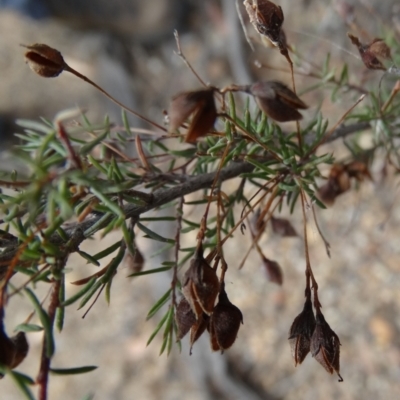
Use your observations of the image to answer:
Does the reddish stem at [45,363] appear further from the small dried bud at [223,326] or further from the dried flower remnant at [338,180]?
the dried flower remnant at [338,180]

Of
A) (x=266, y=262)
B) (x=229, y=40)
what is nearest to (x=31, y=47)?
(x=266, y=262)

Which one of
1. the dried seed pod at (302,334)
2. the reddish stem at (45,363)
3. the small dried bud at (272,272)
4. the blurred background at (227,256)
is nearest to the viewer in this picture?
the reddish stem at (45,363)

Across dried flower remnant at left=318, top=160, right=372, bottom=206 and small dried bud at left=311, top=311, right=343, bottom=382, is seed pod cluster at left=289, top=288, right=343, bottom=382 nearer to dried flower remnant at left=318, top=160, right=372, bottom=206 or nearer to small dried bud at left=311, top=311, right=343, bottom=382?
small dried bud at left=311, top=311, right=343, bottom=382

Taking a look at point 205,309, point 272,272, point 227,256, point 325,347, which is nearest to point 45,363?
point 205,309

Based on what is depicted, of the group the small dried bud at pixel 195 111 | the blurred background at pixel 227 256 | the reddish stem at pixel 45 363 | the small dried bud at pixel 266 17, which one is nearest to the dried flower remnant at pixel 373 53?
the small dried bud at pixel 266 17

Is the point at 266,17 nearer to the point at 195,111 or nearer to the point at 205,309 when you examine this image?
the point at 195,111

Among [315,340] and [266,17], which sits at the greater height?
[266,17]
